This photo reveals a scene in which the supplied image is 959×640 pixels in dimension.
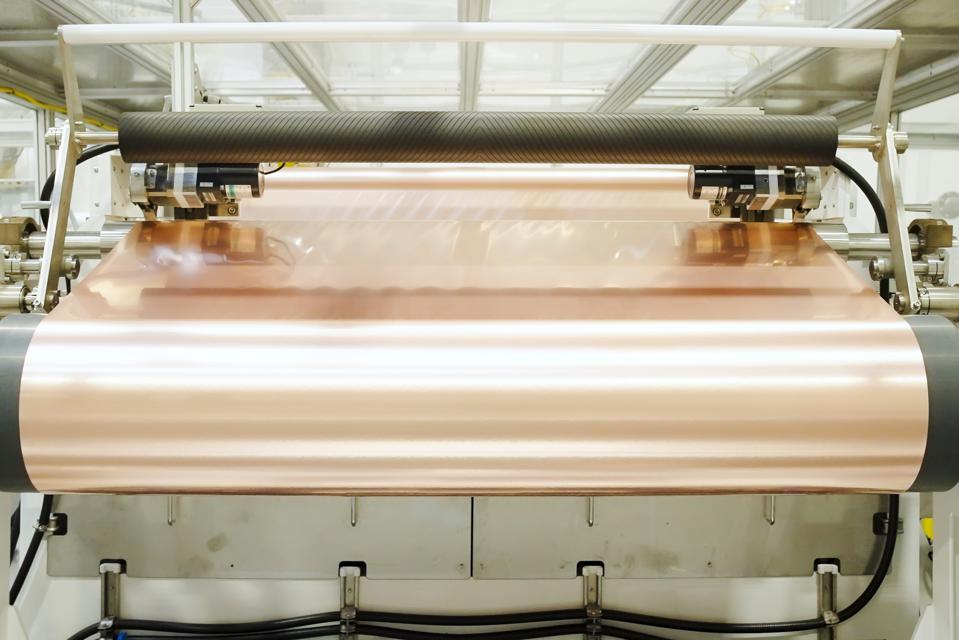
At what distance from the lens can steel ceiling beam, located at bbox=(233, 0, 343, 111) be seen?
1.91 m

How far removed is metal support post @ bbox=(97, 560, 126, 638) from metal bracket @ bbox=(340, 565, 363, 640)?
45 cm

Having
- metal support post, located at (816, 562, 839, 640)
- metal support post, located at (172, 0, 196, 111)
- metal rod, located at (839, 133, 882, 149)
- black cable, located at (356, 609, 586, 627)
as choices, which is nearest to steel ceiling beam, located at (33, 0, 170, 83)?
metal support post, located at (172, 0, 196, 111)

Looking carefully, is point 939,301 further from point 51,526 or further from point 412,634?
point 51,526

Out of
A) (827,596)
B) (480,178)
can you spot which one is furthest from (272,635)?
(827,596)

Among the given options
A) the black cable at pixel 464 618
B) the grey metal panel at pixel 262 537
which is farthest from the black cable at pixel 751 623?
the grey metal panel at pixel 262 537

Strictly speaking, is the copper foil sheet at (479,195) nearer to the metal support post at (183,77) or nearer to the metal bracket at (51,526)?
the metal support post at (183,77)

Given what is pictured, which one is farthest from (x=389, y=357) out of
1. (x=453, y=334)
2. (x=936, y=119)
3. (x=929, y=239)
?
(x=936, y=119)

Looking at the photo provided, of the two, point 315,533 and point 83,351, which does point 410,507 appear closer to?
point 315,533

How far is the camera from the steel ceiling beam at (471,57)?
5.99ft

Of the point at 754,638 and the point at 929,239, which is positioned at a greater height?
the point at 929,239

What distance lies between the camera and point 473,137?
0.75 meters

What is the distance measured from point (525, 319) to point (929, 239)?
668mm

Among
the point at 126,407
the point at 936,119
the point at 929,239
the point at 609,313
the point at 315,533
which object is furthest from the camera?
the point at 936,119

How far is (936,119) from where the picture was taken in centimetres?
325
